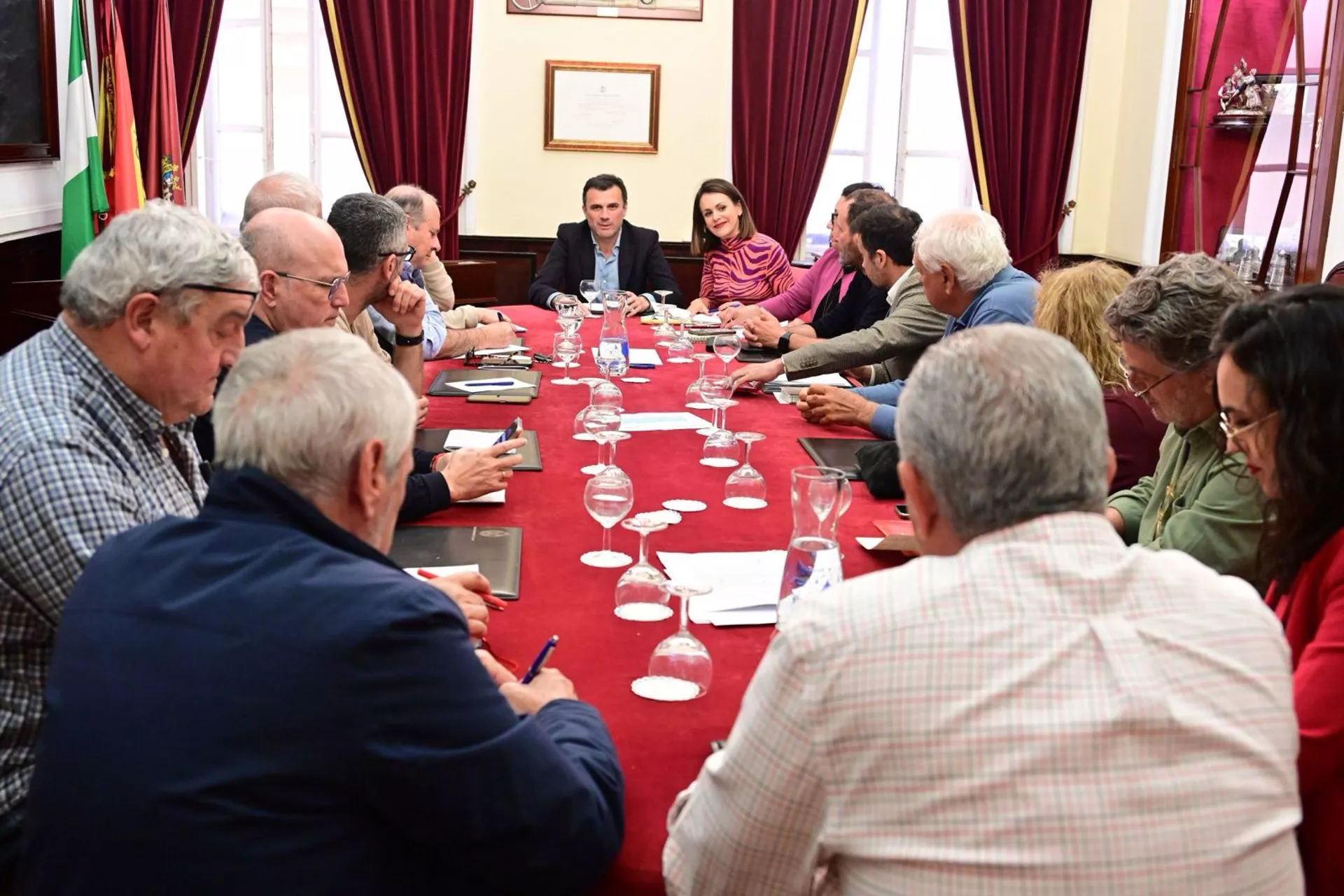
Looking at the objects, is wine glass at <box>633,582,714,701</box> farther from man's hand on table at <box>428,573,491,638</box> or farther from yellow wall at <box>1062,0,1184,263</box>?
yellow wall at <box>1062,0,1184,263</box>

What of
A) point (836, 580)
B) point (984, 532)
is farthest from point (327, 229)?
point (984, 532)

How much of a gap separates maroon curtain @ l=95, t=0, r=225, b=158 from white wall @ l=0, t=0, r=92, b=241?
466mm

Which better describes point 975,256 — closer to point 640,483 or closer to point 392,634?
point 640,483

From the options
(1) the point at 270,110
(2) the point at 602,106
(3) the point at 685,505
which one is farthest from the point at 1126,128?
(3) the point at 685,505

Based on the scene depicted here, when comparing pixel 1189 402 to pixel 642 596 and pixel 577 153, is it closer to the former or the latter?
pixel 642 596

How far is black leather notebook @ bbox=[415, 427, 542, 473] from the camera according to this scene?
3.02 m

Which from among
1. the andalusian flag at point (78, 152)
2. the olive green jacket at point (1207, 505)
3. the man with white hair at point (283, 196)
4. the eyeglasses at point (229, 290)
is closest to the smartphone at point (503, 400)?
the man with white hair at point (283, 196)

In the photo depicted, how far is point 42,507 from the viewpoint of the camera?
160cm

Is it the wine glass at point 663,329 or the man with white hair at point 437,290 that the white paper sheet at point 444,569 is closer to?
the man with white hair at point 437,290

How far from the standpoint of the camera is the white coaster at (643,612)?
204cm

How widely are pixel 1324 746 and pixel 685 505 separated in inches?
57.5

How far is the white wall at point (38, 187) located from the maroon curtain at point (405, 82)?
139 centimetres

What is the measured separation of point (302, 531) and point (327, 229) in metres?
1.76

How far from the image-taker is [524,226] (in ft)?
25.2
